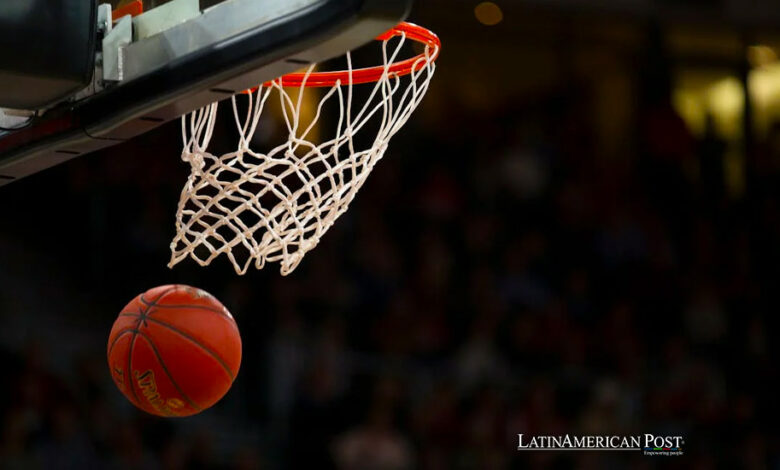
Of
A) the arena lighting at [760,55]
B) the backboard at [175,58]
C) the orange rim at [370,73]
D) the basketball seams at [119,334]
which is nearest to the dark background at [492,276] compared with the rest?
the arena lighting at [760,55]

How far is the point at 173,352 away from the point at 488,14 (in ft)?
18.3

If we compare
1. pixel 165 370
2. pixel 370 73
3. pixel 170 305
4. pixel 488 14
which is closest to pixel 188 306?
pixel 170 305

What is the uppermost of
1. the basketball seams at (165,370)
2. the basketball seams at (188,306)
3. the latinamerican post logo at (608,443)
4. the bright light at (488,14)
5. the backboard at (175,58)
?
the bright light at (488,14)

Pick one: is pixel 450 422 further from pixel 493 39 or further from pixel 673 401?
pixel 493 39

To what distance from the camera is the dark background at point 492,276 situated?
5961 millimetres

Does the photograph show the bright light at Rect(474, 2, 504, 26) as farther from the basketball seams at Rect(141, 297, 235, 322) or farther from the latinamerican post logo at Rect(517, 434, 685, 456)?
the basketball seams at Rect(141, 297, 235, 322)

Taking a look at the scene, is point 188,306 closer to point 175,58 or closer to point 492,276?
point 175,58

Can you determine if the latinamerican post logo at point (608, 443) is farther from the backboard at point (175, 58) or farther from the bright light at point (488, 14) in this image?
the backboard at point (175, 58)

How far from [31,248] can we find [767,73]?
211 inches

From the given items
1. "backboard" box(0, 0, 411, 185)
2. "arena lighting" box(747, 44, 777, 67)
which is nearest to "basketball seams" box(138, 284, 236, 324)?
"backboard" box(0, 0, 411, 185)

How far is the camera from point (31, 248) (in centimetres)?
625

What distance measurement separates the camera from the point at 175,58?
227cm

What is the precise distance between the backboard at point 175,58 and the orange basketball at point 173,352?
0.47 meters

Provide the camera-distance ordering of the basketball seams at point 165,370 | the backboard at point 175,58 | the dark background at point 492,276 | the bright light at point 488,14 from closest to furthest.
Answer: the backboard at point 175,58, the basketball seams at point 165,370, the dark background at point 492,276, the bright light at point 488,14
